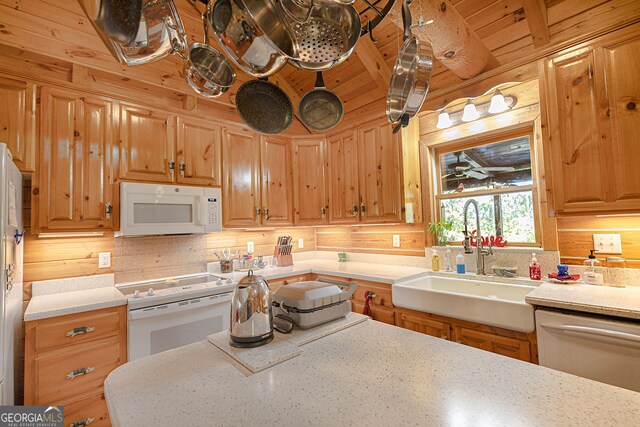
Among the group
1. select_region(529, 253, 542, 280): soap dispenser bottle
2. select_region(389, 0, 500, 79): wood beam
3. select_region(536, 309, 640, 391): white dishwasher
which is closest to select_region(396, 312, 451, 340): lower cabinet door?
select_region(536, 309, 640, 391): white dishwasher

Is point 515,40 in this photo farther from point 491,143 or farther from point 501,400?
point 501,400

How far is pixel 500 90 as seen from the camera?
2.27m

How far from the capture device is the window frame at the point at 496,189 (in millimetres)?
2164

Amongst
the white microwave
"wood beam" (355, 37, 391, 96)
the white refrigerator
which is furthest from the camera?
"wood beam" (355, 37, 391, 96)

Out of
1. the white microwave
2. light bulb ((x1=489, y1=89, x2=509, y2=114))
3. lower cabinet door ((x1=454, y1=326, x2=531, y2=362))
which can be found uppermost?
light bulb ((x1=489, y1=89, x2=509, y2=114))

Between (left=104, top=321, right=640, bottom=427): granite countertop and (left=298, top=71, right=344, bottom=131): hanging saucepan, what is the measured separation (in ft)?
3.43

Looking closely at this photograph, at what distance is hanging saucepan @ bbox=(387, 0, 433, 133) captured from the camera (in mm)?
1092

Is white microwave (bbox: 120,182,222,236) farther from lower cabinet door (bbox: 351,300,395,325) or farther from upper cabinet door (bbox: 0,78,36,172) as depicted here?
lower cabinet door (bbox: 351,300,395,325)

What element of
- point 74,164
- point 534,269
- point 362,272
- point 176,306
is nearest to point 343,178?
point 362,272

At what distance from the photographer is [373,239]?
3.18 meters

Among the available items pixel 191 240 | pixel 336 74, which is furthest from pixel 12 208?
pixel 336 74

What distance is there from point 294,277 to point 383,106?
1.95m

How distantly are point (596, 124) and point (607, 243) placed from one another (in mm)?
754

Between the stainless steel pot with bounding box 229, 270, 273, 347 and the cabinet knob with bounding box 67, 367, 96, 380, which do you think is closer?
the stainless steel pot with bounding box 229, 270, 273, 347
